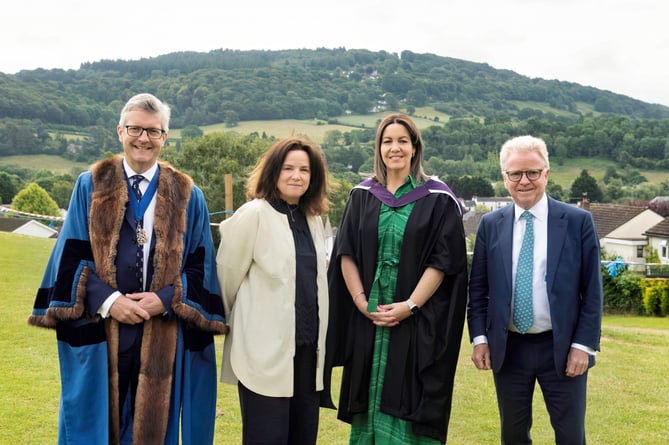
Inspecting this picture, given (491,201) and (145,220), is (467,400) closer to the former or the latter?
(145,220)

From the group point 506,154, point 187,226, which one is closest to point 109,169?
point 187,226

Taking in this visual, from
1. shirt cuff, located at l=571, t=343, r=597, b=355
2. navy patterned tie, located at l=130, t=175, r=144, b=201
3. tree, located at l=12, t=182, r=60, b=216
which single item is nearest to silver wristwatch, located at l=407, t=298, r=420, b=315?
shirt cuff, located at l=571, t=343, r=597, b=355

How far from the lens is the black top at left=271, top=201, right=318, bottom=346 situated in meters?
3.33

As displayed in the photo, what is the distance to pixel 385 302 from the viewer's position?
3469 mm

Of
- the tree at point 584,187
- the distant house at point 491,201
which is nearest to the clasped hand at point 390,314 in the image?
the distant house at point 491,201

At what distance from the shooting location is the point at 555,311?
3242mm

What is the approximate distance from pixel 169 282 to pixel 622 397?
15.5 feet

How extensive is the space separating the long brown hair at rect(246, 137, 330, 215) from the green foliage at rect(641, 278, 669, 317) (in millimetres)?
19528

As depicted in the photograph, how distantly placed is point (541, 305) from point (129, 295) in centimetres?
198

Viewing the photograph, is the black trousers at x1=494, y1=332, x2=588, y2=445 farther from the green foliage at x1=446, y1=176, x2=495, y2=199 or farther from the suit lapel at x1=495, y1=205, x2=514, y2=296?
the green foliage at x1=446, y1=176, x2=495, y2=199

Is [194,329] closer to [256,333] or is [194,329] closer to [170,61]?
[256,333]

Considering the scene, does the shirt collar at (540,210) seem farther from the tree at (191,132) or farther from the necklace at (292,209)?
the tree at (191,132)

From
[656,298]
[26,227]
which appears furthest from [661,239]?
[26,227]

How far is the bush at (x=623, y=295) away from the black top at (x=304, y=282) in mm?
19828
